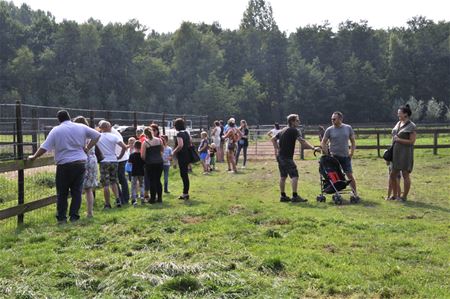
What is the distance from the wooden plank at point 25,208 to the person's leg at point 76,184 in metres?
0.72

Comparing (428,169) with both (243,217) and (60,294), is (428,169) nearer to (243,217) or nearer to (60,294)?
(243,217)

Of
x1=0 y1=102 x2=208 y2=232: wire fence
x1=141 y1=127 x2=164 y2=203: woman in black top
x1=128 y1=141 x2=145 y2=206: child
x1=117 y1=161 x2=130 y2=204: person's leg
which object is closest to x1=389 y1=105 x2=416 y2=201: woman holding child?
x1=141 y1=127 x2=164 y2=203: woman in black top

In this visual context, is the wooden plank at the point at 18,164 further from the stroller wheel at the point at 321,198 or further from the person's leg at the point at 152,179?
the stroller wheel at the point at 321,198

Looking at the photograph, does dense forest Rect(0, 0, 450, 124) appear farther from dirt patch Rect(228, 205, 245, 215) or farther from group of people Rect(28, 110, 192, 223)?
dirt patch Rect(228, 205, 245, 215)

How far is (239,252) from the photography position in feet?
20.7

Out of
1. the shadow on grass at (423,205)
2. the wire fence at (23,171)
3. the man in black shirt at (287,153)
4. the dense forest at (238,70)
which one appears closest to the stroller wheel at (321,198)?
the man in black shirt at (287,153)

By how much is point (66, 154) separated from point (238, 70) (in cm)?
8487

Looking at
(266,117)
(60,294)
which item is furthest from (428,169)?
(266,117)

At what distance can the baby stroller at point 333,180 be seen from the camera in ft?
35.1

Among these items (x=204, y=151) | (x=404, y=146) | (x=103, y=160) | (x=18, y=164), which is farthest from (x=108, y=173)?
(x=204, y=151)

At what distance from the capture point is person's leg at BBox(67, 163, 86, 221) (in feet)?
28.6

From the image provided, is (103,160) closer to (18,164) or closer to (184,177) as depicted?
(184,177)

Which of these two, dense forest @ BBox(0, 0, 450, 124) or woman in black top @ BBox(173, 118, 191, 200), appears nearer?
woman in black top @ BBox(173, 118, 191, 200)

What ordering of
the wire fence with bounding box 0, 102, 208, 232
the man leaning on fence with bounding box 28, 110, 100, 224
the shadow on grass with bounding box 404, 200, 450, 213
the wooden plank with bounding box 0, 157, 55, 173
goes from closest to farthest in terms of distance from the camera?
1. the wooden plank with bounding box 0, 157, 55, 173
2. the man leaning on fence with bounding box 28, 110, 100, 224
3. the wire fence with bounding box 0, 102, 208, 232
4. the shadow on grass with bounding box 404, 200, 450, 213
